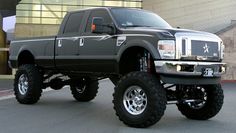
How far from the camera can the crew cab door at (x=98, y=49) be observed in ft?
32.8

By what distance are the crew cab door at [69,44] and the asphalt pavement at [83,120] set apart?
1.13m

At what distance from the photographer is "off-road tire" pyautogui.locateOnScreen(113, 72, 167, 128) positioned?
28.7 ft

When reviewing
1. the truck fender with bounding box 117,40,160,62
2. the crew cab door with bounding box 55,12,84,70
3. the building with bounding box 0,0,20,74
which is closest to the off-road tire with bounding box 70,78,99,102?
the crew cab door with bounding box 55,12,84,70

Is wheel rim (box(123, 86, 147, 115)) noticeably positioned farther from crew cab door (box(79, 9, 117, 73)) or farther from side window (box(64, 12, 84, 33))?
side window (box(64, 12, 84, 33))

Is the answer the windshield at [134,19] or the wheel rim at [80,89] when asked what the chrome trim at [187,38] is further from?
the wheel rim at [80,89]

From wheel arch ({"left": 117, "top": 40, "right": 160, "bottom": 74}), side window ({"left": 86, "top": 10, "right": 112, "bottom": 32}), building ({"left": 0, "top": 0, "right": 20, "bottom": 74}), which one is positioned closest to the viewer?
wheel arch ({"left": 117, "top": 40, "right": 160, "bottom": 74})

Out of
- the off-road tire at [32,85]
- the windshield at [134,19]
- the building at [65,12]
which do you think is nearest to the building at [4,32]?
the building at [65,12]

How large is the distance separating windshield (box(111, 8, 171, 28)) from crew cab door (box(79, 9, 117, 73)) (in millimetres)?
205

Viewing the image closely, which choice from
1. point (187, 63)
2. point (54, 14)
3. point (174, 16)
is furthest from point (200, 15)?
point (187, 63)

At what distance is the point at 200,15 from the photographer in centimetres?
5541

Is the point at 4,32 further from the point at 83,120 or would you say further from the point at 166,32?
the point at 166,32

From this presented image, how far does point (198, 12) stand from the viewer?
56.1 metres

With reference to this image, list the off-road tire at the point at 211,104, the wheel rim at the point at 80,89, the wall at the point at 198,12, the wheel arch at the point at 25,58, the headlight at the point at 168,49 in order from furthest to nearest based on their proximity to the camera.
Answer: the wall at the point at 198,12 < the wheel rim at the point at 80,89 < the wheel arch at the point at 25,58 < the off-road tire at the point at 211,104 < the headlight at the point at 168,49

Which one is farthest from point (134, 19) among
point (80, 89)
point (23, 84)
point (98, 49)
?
point (23, 84)
